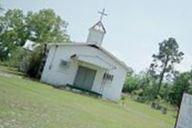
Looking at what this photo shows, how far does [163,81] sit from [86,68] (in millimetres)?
41949

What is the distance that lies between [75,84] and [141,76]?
4187 centimetres

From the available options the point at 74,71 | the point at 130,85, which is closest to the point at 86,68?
the point at 74,71

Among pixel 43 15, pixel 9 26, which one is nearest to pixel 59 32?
pixel 43 15

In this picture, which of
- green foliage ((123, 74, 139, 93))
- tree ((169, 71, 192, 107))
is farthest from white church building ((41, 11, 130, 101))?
green foliage ((123, 74, 139, 93))

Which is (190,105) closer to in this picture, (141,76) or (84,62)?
(84,62)

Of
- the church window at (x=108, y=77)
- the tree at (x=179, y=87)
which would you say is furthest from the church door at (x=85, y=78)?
the tree at (x=179, y=87)

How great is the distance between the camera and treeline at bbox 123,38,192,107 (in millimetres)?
68438

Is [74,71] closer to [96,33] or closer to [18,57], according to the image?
[96,33]

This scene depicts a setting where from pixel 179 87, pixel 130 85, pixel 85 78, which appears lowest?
pixel 85 78

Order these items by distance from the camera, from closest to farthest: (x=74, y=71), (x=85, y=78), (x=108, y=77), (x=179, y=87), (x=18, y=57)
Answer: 1. (x=74, y=71)
2. (x=85, y=78)
3. (x=108, y=77)
4. (x=18, y=57)
5. (x=179, y=87)

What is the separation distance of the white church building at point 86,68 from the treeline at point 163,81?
17.8m

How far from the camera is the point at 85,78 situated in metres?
42.6

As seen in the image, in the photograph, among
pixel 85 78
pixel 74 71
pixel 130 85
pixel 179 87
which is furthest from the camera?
pixel 130 85

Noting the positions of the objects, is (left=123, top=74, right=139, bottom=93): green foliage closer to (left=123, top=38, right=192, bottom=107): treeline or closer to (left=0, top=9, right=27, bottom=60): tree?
(left=123, top=38, right=192, bottom=107): treeline
